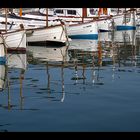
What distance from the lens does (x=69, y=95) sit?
51.0ft

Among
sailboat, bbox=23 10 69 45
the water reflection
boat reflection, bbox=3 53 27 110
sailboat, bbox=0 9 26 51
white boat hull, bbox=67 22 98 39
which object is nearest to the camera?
boat reflection, bbox=3 53 27 110

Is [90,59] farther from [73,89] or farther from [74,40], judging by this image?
[74,40]

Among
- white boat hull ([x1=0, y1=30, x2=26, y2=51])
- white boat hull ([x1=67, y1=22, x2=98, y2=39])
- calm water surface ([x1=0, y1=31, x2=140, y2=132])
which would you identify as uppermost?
white boat hull ([x1=67, y1=22, x2=98, y2=39])

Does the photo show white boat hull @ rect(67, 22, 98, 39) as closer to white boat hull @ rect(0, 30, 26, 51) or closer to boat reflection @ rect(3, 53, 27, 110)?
white boat hull @ rect(0, 30, 26, 51)

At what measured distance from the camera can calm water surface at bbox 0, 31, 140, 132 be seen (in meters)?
10.2

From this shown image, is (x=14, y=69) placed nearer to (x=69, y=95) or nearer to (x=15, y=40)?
(x=69, y=95)

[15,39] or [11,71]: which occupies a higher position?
[15,39]

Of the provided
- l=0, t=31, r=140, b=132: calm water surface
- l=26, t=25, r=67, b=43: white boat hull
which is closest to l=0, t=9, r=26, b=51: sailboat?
l=0, t=31, r=140, b=132: calm water surface

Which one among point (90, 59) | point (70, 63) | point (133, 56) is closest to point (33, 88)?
point (70, 63)

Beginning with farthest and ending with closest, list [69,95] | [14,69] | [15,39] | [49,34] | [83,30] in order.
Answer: [83,30] < [49,34] < [15,39] < [14,69] < [69,95]

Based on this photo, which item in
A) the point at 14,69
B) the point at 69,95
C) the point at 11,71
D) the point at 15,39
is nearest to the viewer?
the point at 69,95

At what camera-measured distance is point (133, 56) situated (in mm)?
33094

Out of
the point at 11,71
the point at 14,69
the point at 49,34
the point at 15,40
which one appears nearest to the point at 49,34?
the point at 49,34

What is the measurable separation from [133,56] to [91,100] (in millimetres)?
19417
